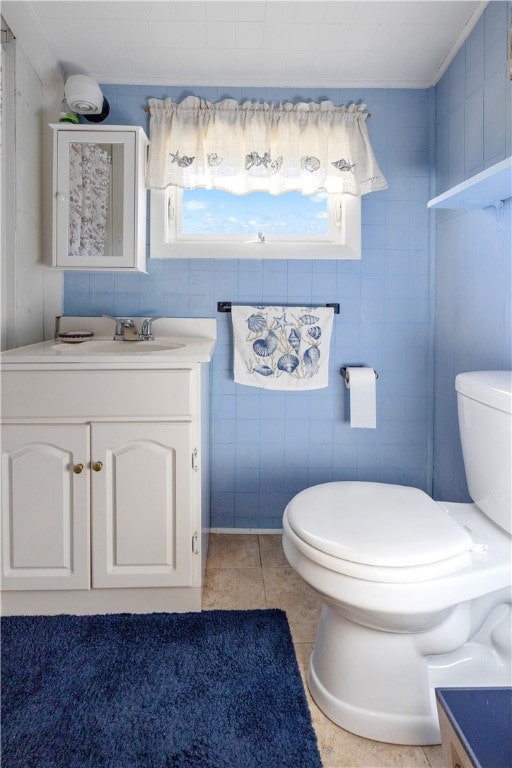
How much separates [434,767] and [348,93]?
2311 millimetres

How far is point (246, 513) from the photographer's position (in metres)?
2.35

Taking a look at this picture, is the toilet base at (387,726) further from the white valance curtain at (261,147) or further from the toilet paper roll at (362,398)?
the white valance curtain at (261,147)

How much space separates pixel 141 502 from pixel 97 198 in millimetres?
1202

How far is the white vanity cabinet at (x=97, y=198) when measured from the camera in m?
2.04

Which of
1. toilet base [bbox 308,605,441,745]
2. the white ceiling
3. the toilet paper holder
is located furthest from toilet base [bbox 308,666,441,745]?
the white ceiling

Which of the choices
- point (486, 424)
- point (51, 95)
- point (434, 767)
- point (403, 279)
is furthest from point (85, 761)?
point (51, 95)

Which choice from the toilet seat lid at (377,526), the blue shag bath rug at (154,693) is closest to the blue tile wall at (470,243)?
the toilet seat lid at (377,526)

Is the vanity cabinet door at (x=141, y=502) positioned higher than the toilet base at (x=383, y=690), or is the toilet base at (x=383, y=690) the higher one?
the vanity cabinet door at (x=141, y=502)

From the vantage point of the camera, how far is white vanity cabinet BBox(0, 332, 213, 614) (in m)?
1.62

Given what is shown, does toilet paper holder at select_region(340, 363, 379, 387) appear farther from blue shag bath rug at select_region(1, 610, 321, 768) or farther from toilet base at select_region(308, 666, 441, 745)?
toilet base at select_region(308, 666, 441, 745)

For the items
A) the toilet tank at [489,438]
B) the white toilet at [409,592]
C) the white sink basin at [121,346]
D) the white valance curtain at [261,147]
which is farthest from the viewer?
the white valance curtain at [261,147]

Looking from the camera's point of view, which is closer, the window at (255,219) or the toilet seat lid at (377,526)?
the toilet seat lid at (377,526)

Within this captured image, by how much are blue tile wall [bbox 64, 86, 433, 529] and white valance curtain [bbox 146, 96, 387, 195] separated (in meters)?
0.10

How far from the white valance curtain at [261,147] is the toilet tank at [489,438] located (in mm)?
1072
